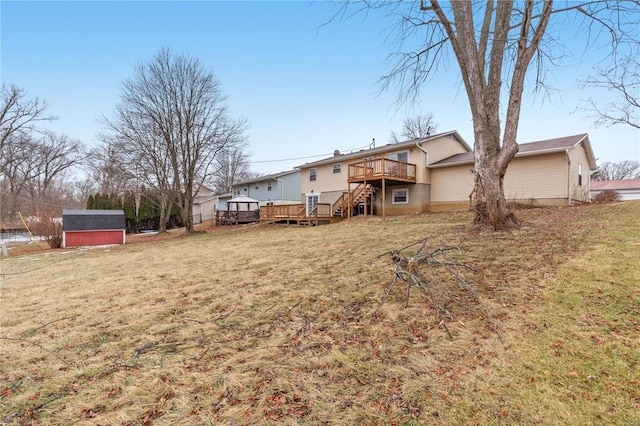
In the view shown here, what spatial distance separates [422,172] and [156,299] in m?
16.0

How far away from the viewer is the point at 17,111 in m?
26.0

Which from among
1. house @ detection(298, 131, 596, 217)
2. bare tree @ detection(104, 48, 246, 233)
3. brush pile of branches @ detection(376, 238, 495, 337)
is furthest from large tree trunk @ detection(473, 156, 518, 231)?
bare tree @ detection(104, 48, 246, 233)

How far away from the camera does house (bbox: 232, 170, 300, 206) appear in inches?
1056

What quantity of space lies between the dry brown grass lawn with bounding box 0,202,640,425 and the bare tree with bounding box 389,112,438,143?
32.5 meters

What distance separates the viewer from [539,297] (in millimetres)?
3705

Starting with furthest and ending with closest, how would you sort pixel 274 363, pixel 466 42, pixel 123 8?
pixel 123 8 → pixel 466 42 → pixel 274 363

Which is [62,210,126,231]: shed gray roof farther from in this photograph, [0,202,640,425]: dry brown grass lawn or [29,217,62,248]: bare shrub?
[0,202,640,425]: dry brown grass lawn

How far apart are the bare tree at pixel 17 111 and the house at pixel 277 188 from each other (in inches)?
793

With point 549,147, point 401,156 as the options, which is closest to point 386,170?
point 401,156

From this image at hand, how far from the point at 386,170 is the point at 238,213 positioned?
1474 cm

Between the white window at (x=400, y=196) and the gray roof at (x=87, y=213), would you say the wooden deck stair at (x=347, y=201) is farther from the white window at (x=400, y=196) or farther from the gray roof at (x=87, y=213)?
the gray roof at (x=87, y=213)

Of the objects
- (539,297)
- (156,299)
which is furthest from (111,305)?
(539,297)

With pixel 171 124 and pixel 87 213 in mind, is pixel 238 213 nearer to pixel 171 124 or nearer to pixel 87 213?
pixel 171 124

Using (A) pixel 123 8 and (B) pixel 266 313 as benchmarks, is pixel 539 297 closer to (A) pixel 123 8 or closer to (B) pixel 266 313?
(B) pixel 266 313
